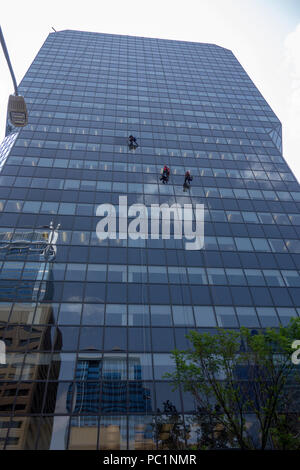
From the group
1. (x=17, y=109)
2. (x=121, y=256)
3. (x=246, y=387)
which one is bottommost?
(x=246, y=387)

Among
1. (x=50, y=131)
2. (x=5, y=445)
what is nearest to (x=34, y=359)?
(x=5, y=445)

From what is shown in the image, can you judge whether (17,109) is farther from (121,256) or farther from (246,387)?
(121,256)

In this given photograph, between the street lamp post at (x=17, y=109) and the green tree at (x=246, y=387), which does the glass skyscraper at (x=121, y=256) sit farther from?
the street lamp post at (x=17, y=109)

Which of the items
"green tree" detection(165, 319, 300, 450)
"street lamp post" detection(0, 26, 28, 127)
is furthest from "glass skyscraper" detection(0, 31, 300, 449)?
"street lamp post" detection(0, 26, 28, 127)

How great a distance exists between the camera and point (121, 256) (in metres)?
27.2

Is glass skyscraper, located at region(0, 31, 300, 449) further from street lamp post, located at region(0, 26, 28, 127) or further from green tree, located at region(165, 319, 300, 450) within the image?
street lamp post, located at region(0, 26, 28, 127)

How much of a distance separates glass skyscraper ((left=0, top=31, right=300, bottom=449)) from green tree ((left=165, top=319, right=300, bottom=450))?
8.49ft

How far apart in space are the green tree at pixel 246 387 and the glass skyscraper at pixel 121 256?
2586mm

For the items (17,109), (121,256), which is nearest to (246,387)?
(121,256)

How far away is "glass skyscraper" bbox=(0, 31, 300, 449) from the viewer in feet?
61.3

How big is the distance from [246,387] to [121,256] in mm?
14706

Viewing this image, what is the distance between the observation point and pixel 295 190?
36.4m

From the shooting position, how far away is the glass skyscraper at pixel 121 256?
18688 millimetres

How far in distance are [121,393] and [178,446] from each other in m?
4.41
